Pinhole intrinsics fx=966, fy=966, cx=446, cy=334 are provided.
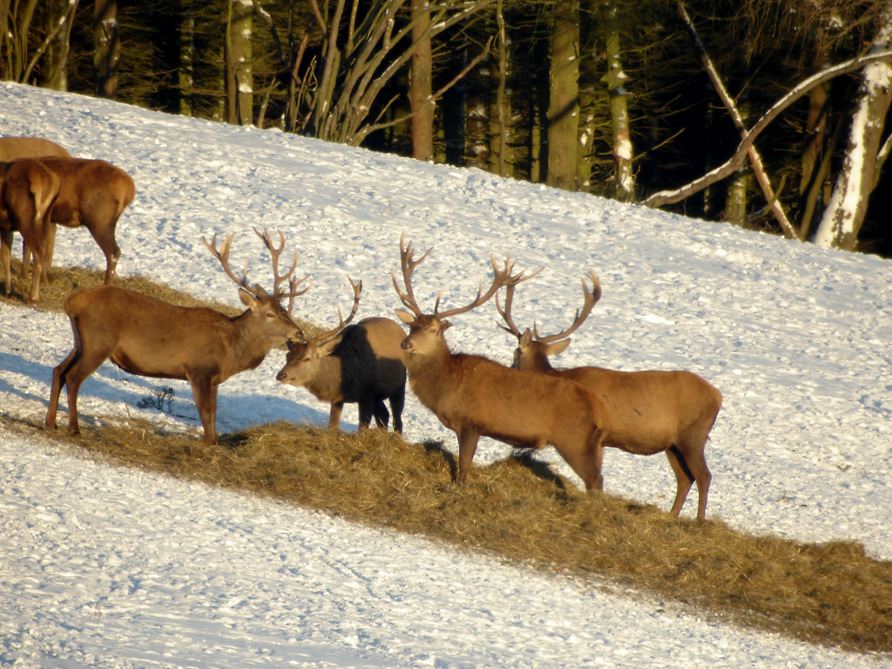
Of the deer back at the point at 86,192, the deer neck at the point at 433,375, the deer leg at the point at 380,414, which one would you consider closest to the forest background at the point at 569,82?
the deer back at the point at 86,192

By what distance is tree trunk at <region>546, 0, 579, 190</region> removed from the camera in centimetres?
2284

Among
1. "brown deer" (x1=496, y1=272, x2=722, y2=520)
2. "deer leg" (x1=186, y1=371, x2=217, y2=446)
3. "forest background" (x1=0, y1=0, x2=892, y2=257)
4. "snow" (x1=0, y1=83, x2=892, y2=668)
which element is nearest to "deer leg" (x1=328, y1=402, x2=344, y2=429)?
"snow" (x1=0, y1=83, x2=892, y2=668)

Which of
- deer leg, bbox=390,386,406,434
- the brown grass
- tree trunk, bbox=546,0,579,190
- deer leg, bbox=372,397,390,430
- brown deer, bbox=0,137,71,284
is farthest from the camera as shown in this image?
tree trunk, bbox=546,0,579,190

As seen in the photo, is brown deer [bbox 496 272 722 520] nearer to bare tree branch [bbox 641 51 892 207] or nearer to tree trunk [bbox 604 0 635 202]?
bare tree branch [bbox 641 51 892 207]

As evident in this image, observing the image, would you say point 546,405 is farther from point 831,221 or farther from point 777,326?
point 831,221

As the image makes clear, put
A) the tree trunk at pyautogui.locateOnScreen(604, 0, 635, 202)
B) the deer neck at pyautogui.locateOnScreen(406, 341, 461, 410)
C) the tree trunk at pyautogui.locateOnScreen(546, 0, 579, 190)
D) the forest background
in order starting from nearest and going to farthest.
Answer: the deer neck at pyautogui.locateOnScreen(406, 341, 461, 410) → the forest background → the tree trunk at pyautogui.locateOnScreen(546, 0, 579, 190) → the tree trunk at pyautogui.locateOnScreen(604, 0, 635, 202)

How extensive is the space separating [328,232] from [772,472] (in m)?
8.09

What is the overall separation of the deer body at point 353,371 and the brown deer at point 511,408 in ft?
3.87

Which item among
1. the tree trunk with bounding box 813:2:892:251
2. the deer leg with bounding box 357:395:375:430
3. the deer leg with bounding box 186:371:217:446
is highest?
the tree trunk with bounding box 813:2:892:251

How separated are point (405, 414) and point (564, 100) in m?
13.8

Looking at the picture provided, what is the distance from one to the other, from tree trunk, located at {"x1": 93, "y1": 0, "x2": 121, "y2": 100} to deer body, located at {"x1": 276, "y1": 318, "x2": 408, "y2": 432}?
1891 cm

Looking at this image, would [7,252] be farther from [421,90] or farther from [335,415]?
[421,90]

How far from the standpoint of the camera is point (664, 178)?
3262cm

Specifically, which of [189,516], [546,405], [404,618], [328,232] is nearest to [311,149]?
[328,232]
